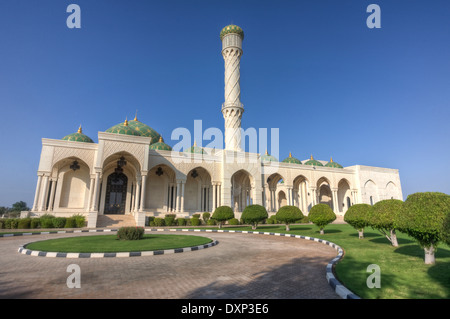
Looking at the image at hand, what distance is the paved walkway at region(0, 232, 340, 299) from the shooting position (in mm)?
4518

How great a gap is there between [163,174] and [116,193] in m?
5.57

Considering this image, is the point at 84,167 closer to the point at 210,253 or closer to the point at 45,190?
the point at 45,190

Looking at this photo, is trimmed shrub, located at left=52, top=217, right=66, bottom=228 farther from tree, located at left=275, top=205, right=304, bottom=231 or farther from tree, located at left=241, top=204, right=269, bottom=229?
tree, located at left=275, top=205, right=304, bottom=231

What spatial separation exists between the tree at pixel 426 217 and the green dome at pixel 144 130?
102 feet

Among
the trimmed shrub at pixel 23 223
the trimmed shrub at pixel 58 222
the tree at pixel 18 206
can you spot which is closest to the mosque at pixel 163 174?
the trimmed shrub at pixel 58 222

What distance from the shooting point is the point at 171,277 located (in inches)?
220

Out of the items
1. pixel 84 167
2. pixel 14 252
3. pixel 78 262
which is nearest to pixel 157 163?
pixel 84 167

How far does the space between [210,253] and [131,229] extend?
4.66 m

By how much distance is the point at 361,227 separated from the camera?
1248cm

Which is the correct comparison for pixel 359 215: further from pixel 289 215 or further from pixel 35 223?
pixel 35 223

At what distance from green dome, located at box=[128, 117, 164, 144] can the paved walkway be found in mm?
26928

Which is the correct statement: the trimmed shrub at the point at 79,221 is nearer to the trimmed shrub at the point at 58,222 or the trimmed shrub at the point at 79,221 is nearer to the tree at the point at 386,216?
the trimmed shrub at the point at 58,222

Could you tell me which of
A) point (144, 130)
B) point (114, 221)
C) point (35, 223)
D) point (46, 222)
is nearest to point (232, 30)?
point (144, 130)

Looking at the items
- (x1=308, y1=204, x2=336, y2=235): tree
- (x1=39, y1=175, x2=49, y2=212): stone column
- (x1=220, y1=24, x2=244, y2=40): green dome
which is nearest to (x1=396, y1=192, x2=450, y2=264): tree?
(x1=308, y1=204, x2=336, y2=235): tree
